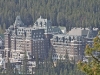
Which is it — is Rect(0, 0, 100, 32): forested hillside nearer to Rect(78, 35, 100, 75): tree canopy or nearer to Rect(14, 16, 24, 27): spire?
Rect(14, 16, 24, 27): spire

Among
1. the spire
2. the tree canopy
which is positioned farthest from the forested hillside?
the tree canopy

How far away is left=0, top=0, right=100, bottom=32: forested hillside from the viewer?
8819 cm

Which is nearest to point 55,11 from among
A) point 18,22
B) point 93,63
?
point 18,22

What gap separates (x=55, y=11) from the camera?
93.6 metres

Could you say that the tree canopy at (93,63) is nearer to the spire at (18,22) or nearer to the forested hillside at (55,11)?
the spire at (18,22)

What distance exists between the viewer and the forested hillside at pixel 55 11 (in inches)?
3472

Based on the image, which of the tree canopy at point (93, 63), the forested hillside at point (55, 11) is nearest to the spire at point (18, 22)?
the forested hillside at point (55, 11)

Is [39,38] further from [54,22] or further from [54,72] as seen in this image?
[54,72]

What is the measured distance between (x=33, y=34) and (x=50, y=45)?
1.96 metres

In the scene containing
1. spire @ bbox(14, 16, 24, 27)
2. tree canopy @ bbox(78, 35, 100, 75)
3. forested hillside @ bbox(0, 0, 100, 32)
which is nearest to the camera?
tree canopy @ bbox(78, 35, 100, 75)

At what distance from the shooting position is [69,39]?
75.0 m

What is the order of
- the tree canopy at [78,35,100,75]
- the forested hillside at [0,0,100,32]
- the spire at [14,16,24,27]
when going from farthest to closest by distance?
the forested hillside at [0,0,100,32] < the spire at [14,16,24,27] < the tree canopy at [78,35,100,75]

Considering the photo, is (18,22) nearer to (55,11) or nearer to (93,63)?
(55,11)

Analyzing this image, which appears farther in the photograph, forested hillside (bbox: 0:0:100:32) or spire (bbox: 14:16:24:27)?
forested hillside (bbox: 0:0:100:32)
